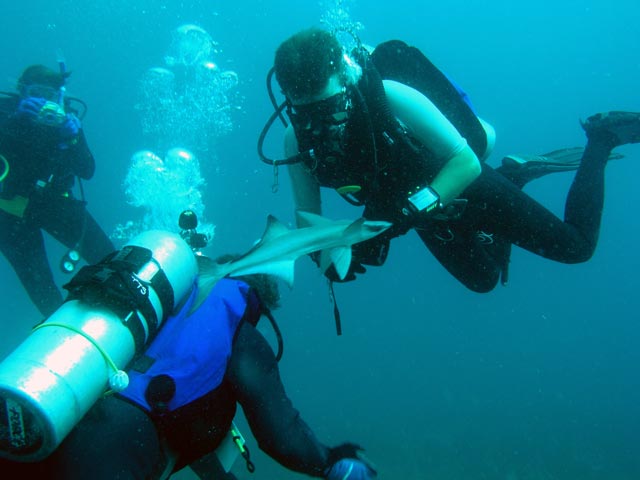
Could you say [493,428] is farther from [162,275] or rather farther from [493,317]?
[493,317]

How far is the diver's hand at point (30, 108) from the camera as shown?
543 cm

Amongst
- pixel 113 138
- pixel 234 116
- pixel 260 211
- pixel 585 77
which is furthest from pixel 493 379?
pixel 585 77

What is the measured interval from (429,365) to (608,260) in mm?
68109

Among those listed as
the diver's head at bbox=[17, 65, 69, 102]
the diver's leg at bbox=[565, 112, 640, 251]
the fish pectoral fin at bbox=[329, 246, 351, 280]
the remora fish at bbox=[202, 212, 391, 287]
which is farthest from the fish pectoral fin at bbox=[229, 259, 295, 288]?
the diver's head at bbox=[17, 65, 69, 102]

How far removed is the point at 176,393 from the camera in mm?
2309

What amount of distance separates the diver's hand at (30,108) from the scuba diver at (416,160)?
3692 mm

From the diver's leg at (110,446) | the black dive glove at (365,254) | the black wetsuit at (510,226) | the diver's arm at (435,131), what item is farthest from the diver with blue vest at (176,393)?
the black wetsuit at (510,226)

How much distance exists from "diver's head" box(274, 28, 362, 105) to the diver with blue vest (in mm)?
1284

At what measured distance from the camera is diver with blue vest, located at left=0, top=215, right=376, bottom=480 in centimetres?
207

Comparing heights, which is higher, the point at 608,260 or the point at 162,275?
the point at 608,260

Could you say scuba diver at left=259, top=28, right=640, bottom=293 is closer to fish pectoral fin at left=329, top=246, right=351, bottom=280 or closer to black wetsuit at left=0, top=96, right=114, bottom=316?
fish pectoral fin at left=329, top=246, right=351, bottom=280

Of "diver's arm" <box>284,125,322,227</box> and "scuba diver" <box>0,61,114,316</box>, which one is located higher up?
"scuba diver" <box>0,61,114,316</box>

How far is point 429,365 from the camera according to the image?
80.4ft

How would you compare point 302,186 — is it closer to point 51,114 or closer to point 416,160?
point 416,160
